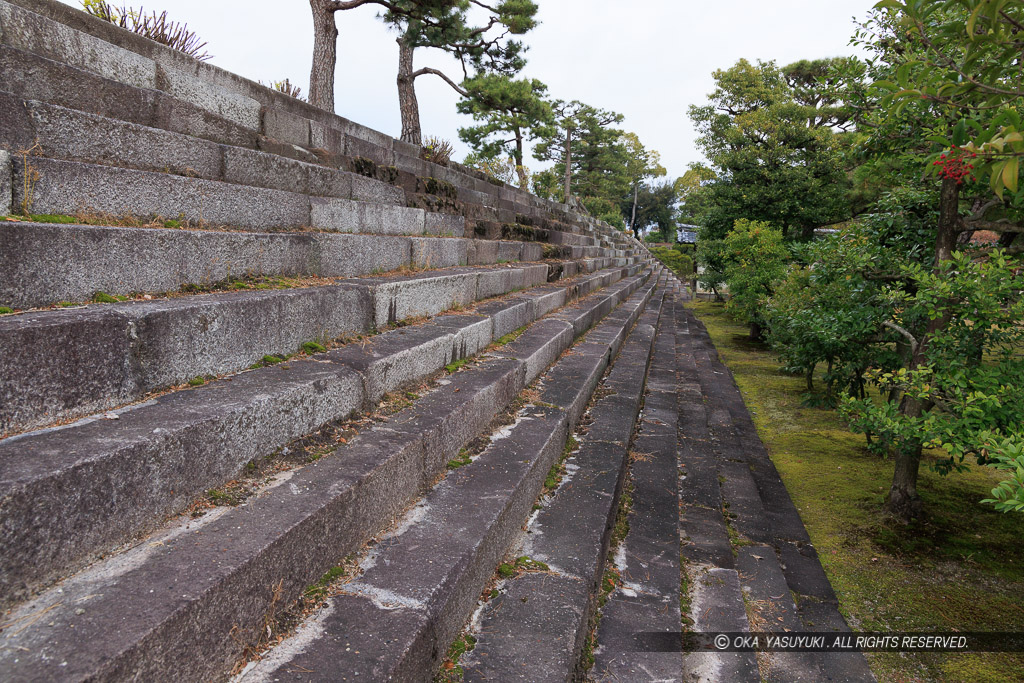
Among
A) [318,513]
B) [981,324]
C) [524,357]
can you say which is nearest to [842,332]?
[981,324]

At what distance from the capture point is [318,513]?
1414 millimetres

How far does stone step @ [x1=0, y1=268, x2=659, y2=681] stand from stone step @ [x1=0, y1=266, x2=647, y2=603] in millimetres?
77

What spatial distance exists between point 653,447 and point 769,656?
1.72 meters

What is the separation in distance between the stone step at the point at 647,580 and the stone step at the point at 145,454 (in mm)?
1357

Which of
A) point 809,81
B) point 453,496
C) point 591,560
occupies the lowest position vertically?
point 591,560

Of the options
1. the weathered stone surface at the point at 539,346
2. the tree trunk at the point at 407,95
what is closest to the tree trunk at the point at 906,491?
the weathered stone surface at the point at 539,346

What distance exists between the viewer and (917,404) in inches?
157

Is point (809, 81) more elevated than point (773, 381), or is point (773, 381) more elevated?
point (809, 81)

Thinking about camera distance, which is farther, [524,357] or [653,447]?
[653,447]

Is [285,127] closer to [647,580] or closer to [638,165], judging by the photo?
[647,580]

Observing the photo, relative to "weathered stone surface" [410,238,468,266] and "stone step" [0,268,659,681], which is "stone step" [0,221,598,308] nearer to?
"weathered stone surface" [410,238,468,266]

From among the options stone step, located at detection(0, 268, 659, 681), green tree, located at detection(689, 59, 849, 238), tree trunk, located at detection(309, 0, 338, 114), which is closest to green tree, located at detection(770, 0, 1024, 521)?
stone step, located at detection(0, 268, 659, 681)

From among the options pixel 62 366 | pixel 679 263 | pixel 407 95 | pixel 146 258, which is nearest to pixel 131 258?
pixel 146 258

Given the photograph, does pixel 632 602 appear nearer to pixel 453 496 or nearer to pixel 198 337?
pixel 453 496
